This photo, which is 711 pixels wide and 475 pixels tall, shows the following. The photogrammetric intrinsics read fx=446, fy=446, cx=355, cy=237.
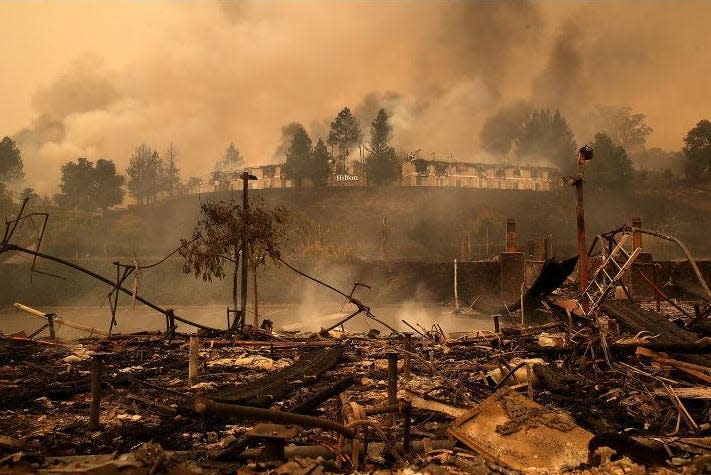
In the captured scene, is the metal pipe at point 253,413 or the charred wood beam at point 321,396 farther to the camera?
the charred wood beam at point 321,396

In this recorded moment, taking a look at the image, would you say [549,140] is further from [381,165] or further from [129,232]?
[129,232]

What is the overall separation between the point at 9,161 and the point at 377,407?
72073 mm

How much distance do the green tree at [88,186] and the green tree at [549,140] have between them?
2662 inches

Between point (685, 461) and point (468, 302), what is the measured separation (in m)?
17.6

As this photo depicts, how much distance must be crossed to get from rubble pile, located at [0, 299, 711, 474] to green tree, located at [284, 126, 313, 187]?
177 feet

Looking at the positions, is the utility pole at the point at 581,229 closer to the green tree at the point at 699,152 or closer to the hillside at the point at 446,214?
the hillside at the point at 446,214

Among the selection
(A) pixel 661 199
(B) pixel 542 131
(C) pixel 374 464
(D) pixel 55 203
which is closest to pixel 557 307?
(C) pixel 374 464

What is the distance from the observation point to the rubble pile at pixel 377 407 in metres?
4.04

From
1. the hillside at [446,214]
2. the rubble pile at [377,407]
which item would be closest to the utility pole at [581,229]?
the rubble pile at [377,407]

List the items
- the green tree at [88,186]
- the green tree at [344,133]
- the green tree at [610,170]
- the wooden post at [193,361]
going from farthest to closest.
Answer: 1. the green tree at [344,133]
2. the green tree at [88,186]
3. the green tree at [610,170]
4. the wooden post at [193,361]

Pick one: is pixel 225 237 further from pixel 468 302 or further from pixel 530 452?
pixel 468 302

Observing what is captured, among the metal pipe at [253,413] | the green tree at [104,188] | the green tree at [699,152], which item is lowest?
the metal pipe at [253,413]

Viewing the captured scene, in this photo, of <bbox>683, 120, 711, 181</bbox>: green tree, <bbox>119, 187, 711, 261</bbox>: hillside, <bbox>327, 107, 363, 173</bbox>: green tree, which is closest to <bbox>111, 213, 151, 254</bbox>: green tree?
<bbox>119, 187, 711, 261</bbox>: hillside

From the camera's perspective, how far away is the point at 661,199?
2208 inches
